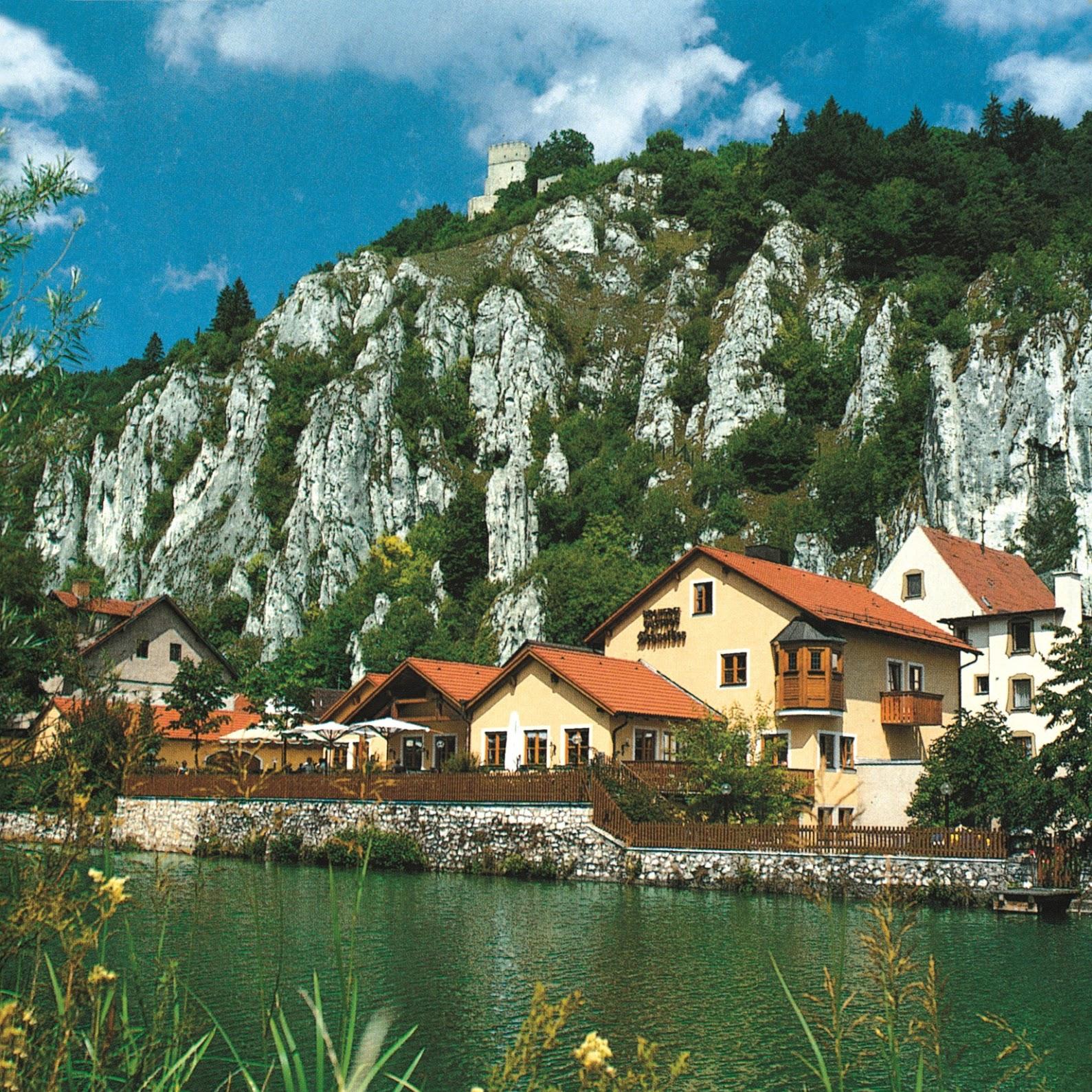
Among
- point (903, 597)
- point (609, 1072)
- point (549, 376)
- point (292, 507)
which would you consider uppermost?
point (549, 376)

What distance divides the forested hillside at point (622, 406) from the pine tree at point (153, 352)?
60.4ft

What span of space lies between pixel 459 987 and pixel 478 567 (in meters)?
79.4

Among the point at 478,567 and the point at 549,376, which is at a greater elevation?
the point at 549,376

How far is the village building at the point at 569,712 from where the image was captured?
3866 cm

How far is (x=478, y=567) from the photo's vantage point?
313ft

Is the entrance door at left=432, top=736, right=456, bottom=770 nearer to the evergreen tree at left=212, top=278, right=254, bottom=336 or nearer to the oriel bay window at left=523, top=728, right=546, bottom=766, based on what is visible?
the oriel bay window at left=523, top=728, right=546, bottom=766

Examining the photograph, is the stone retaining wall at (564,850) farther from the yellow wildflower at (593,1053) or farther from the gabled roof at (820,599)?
the yellow wildflower at (593,1053)

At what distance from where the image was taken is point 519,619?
82.9m

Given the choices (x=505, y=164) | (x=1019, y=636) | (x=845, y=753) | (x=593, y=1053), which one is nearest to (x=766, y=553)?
(x=845, y=753)

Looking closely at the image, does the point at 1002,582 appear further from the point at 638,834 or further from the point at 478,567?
the point at 478,567

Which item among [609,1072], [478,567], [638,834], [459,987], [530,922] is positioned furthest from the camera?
[478,567]

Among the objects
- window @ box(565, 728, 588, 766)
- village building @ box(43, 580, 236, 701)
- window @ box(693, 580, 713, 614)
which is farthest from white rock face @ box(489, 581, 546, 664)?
window @ box(565, 728, 588, 766)

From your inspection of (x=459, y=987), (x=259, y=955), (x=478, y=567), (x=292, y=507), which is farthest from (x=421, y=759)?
(x=292, y=507)

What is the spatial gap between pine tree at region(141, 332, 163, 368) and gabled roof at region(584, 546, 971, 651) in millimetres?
122819
